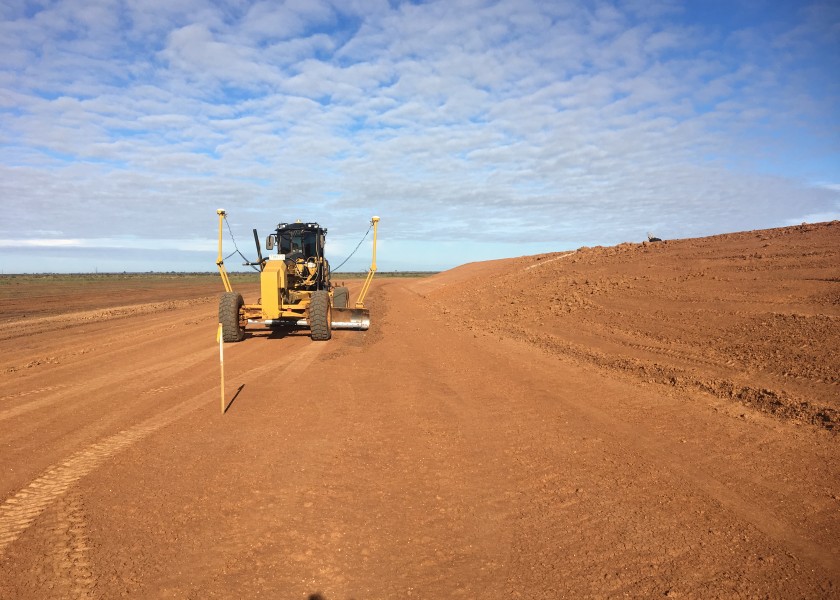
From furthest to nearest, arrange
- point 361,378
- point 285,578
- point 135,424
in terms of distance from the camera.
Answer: point 361,378
point 135,424
point 285,578

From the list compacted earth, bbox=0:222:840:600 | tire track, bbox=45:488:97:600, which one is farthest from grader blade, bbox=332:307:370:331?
tire track, bbox=45:488:97:600

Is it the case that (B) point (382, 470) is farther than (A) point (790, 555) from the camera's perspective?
Yes

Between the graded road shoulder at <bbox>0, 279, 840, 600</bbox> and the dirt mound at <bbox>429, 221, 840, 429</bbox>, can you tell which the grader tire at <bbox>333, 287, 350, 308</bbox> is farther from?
the graded road shoulder at <bbox>0, 279, 840, 600</bbox>

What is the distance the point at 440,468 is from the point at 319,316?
29.4 ft

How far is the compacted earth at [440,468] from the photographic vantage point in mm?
3908

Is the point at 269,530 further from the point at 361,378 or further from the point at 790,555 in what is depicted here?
the point at 361,378

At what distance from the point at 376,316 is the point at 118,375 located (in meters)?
12.1

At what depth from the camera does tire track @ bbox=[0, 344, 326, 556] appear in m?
4.60

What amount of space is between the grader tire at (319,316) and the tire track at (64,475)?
5.75 m

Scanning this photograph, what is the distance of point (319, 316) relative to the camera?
14.1m

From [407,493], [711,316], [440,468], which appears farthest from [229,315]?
[711,316]

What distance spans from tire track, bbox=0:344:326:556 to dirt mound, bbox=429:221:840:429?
27.3 feet

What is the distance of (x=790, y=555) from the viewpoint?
410cm

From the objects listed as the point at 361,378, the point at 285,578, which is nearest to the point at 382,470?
the point at 285,578
